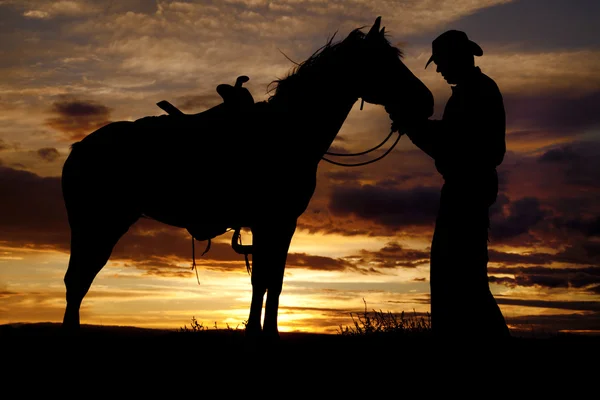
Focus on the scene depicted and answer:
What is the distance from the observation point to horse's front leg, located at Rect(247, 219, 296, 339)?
7.74 meters

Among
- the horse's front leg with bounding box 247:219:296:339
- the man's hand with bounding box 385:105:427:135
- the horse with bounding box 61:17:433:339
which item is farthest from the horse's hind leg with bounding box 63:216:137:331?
the man's hand with bounding box 385:105:427:135

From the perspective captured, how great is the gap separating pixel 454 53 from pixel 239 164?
3.44 m

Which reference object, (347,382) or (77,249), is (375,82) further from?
(77,249)

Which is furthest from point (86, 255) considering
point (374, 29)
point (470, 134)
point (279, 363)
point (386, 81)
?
point (470, 134)

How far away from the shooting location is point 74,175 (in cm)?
991

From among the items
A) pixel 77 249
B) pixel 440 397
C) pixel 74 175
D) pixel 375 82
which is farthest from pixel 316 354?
pixel 74 175

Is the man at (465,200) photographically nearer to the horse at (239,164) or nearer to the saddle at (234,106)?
the horse at (239,164)

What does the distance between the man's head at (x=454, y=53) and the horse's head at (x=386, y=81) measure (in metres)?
1.68

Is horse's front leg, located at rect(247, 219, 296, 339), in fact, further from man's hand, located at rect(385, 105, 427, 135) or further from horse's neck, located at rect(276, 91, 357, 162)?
man's hand, located at rect(385, 105, 427, 135)

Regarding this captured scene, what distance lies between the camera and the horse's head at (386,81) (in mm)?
7922

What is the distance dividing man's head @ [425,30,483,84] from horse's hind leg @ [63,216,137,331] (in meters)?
5.53

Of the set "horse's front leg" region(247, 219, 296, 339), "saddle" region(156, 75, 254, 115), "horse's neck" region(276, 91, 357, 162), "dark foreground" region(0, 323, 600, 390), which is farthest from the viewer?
"saddle" region(156, 75, 254, 115)

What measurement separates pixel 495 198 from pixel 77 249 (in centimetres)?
622

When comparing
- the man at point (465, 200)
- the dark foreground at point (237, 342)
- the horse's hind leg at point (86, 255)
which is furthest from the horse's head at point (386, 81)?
the horse's hind leg at point (86, 255)
